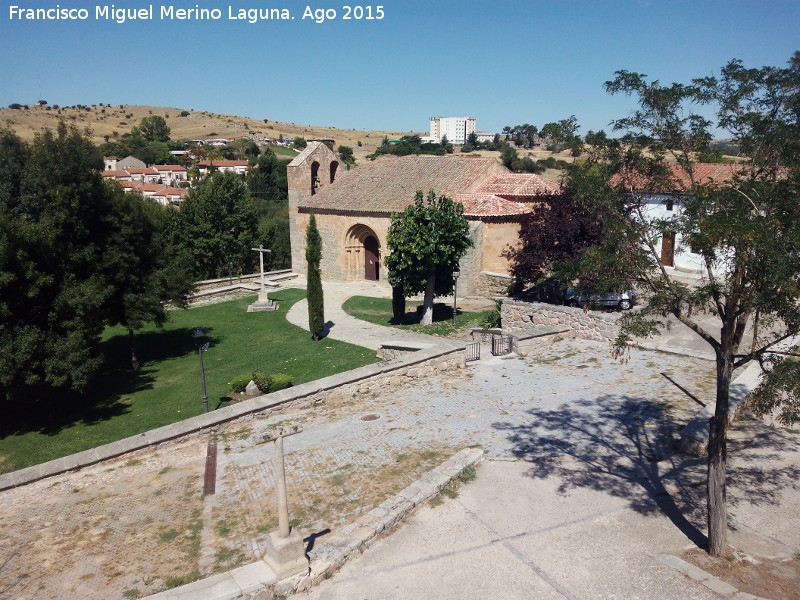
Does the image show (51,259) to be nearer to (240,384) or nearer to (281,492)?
(240,384)

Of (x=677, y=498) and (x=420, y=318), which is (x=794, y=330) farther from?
(x=420, y=318)

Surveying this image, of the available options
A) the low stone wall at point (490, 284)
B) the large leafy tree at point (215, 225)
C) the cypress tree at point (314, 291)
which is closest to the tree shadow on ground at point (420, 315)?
the low stone wall at point (490, 284)

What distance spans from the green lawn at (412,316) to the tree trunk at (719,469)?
506 inches

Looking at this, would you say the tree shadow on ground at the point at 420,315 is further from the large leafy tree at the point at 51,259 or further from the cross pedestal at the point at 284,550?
the cross pedestal at the point at 284,550

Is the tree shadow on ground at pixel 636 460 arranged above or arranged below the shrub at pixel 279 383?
above

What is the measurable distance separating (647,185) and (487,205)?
18585mm

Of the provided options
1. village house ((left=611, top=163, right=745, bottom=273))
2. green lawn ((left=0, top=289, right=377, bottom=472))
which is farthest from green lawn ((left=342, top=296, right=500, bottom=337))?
village house ((left=611, top=163, right=745, bottom=273))

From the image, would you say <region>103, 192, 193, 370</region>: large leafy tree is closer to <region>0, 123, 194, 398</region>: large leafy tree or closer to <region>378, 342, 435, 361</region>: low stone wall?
<region>0, 123, 194, 398</region>: large leafy tree

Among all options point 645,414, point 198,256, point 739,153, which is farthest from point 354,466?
point 198,256

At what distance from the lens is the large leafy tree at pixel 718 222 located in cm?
591

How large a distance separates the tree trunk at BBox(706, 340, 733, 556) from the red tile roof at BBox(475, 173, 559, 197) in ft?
66.7

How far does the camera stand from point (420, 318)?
902 inches

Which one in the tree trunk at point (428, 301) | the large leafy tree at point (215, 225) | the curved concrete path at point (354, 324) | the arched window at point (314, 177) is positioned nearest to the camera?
the curved concrete path at point (354, 324)

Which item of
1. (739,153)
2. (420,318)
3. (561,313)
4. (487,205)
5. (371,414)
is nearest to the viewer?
(739,153)
